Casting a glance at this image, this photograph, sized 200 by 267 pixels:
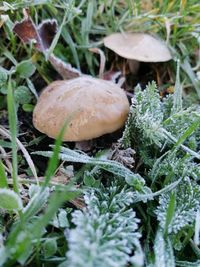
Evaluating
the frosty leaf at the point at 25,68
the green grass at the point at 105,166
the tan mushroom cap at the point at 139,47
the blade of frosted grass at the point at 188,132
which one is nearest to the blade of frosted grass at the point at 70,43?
the green grass at the point at 105,166

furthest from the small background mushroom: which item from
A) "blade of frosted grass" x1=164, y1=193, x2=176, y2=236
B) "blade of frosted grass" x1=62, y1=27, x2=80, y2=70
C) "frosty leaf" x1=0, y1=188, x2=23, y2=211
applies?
"frosty leaf" x1=0, y1=188, x2=23, y2=211

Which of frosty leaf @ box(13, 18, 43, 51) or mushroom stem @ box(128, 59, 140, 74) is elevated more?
frosty leaf @ box(13, 18, 43, 51)

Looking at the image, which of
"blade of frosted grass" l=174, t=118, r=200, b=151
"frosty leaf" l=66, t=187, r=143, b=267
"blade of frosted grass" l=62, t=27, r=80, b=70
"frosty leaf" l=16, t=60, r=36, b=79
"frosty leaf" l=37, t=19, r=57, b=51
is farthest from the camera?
"blade of frosted grass" l=62, t=27, r=80, b=70

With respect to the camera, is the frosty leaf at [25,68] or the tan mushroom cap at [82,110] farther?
the frosty leaf at [25,68]

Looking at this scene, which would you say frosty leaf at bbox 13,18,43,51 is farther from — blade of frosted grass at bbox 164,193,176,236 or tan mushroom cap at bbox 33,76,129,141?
blade of frosted grass at bbox 164,193,176,236

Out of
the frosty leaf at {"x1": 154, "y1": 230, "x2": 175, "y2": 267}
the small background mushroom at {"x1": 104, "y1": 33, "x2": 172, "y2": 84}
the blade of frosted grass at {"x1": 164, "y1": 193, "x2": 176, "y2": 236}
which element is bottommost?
the frosty leaf at {"x1": 154, "y1": 230, "x2": 175, "y2": 267}

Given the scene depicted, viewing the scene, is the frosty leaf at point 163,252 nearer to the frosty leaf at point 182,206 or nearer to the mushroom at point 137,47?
the frosty leaf at point 182,206

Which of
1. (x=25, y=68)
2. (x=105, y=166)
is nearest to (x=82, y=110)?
(x=105, y=166)

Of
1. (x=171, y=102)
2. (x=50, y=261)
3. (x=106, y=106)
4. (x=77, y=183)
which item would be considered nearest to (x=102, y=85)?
(x=106, y=106)
